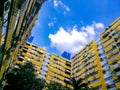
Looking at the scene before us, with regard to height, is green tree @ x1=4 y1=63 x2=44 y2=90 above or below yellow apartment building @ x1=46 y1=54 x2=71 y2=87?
below

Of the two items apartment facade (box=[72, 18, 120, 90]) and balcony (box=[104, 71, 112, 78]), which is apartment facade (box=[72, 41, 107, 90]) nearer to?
apartment facade (box=[72, 18, 120, 90])

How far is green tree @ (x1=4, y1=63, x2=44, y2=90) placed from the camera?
97.2ft

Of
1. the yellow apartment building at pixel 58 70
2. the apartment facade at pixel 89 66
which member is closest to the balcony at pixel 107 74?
the apartment facade at pixel 89 66

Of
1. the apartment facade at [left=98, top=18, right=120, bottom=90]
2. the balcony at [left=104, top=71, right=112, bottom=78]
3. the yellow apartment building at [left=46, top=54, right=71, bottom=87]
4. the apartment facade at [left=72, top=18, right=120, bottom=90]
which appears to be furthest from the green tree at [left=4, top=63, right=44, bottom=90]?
the yellow apartment building at [left=46, top=54, right=71, bottom=87]

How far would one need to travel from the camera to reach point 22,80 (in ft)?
100

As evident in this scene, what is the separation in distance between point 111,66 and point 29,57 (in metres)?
30.2

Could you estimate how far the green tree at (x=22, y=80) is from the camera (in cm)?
2962

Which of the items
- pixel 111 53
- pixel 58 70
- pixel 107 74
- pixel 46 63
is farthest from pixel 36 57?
pixel 111 53

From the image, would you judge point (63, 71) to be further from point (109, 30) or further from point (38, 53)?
point (109, 30)

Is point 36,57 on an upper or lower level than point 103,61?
upper

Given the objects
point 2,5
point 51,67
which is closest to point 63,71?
point 51,67

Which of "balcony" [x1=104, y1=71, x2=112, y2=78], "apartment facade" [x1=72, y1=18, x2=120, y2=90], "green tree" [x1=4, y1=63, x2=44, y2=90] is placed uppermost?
"apartment facade" [x1=72, y1=18, x2=120, y2=90]

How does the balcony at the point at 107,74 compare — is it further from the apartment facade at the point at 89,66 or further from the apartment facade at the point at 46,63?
the apartment facade at the point at 46,63

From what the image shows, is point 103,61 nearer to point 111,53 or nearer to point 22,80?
point 111,53
